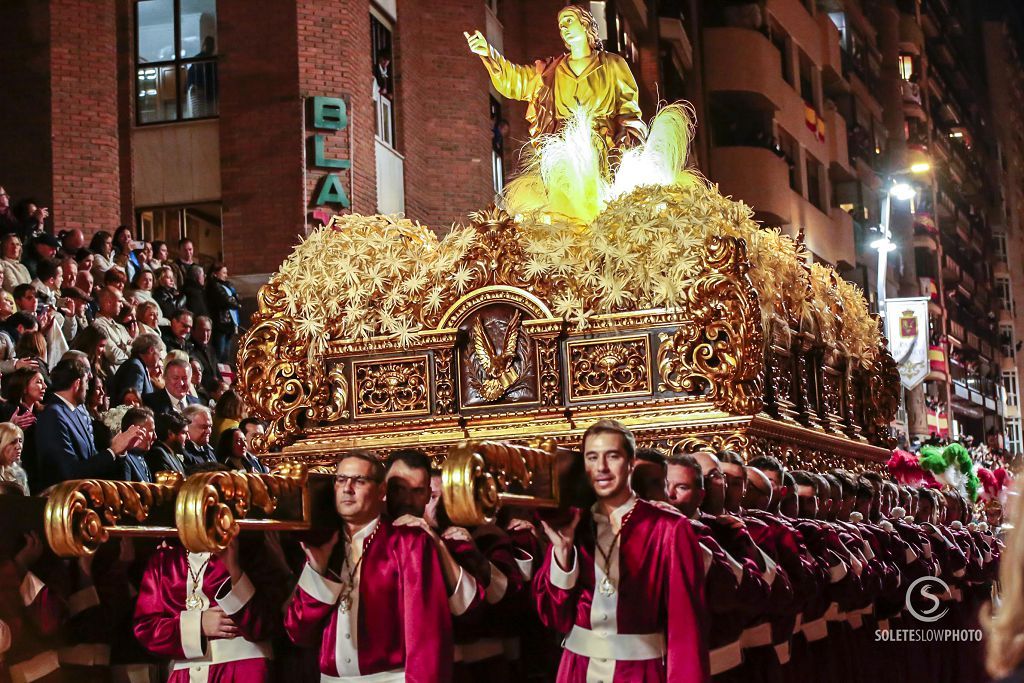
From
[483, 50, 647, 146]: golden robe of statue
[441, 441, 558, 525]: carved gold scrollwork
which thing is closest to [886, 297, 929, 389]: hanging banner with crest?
[483, 50, 647, 146]: golden robe of statue

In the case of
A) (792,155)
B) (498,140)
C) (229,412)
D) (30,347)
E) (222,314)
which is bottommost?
(229,412)

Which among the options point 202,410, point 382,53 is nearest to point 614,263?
point 202,410

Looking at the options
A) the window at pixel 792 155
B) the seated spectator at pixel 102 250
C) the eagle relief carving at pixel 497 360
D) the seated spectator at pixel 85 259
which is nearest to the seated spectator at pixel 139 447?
the eagle relief carving at pixel 497 360

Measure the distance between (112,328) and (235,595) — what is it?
638 cm

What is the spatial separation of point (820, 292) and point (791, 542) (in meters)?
3.30

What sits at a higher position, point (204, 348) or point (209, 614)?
point (204, 348)

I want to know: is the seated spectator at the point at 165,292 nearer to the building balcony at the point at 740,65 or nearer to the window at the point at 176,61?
the window at the point at 176,61

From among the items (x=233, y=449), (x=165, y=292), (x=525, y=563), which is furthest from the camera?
(x=165, y=292)

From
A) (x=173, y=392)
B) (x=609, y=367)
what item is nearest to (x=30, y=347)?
(x=173, y=392)

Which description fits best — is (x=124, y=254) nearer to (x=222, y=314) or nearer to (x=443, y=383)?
(x=222, y=314)

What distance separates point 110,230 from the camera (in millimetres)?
15930

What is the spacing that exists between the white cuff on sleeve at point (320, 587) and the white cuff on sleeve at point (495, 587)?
0.60 m

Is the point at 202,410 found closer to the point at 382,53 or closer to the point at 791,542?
the point at 791,542

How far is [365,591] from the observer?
484 centimetres
